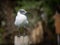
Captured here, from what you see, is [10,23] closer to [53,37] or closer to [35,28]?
[35,28]

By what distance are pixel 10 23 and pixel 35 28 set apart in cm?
79

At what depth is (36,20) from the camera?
638 centimetres

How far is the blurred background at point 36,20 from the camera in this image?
20.4 ft

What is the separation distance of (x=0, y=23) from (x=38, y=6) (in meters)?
1.22

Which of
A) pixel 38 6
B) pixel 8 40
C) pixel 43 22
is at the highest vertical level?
pixel 38 6

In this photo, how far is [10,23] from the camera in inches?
258

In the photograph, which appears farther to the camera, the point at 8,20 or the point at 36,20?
the point at 8,20

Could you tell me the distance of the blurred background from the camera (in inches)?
244

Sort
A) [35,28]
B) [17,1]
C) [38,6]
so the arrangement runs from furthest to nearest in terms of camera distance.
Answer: [17,1] → [38,6] → [35,28]

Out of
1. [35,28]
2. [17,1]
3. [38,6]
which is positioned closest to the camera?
[35,28]

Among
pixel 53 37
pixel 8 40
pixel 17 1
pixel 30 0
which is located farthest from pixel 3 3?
pixel 53 37

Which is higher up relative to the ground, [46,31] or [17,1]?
[17,1]

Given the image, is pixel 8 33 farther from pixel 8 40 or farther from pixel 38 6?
pixel 38 6

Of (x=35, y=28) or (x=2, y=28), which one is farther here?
(x=2, y=28)
